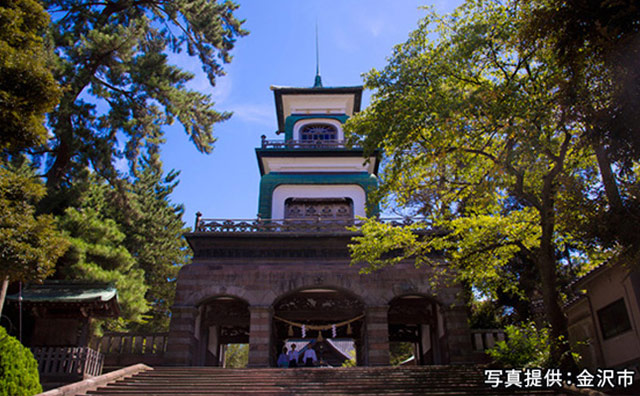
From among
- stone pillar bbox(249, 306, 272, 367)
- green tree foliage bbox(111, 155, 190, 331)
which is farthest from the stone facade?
green tree foliage bbox(111, 155, 190, 331)

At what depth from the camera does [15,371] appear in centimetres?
872

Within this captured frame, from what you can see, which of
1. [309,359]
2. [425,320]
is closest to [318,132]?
[425,320]

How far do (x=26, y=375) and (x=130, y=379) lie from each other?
2.62 m

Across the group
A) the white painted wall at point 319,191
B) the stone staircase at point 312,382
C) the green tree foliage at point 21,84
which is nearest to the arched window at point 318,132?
the white painted wall at point 319,191

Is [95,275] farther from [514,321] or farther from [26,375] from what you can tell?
[514,321]

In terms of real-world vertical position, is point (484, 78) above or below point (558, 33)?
above

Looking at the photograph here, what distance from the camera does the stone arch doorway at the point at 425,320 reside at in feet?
55.3

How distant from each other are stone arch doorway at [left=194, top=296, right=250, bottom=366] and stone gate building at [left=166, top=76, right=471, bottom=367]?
4 centimetres

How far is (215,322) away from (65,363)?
5922 millimetres

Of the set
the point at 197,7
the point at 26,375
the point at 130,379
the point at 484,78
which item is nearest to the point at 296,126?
the point at 197,7

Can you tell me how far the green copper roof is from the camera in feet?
44.9

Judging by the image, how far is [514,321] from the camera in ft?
67.9

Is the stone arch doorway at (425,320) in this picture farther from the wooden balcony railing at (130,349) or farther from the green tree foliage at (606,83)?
the green tree foliage at (606,83)

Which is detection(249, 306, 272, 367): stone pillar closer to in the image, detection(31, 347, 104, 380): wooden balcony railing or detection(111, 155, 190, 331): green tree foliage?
detection(31, 347, 104, 380): wooden balcony railing
